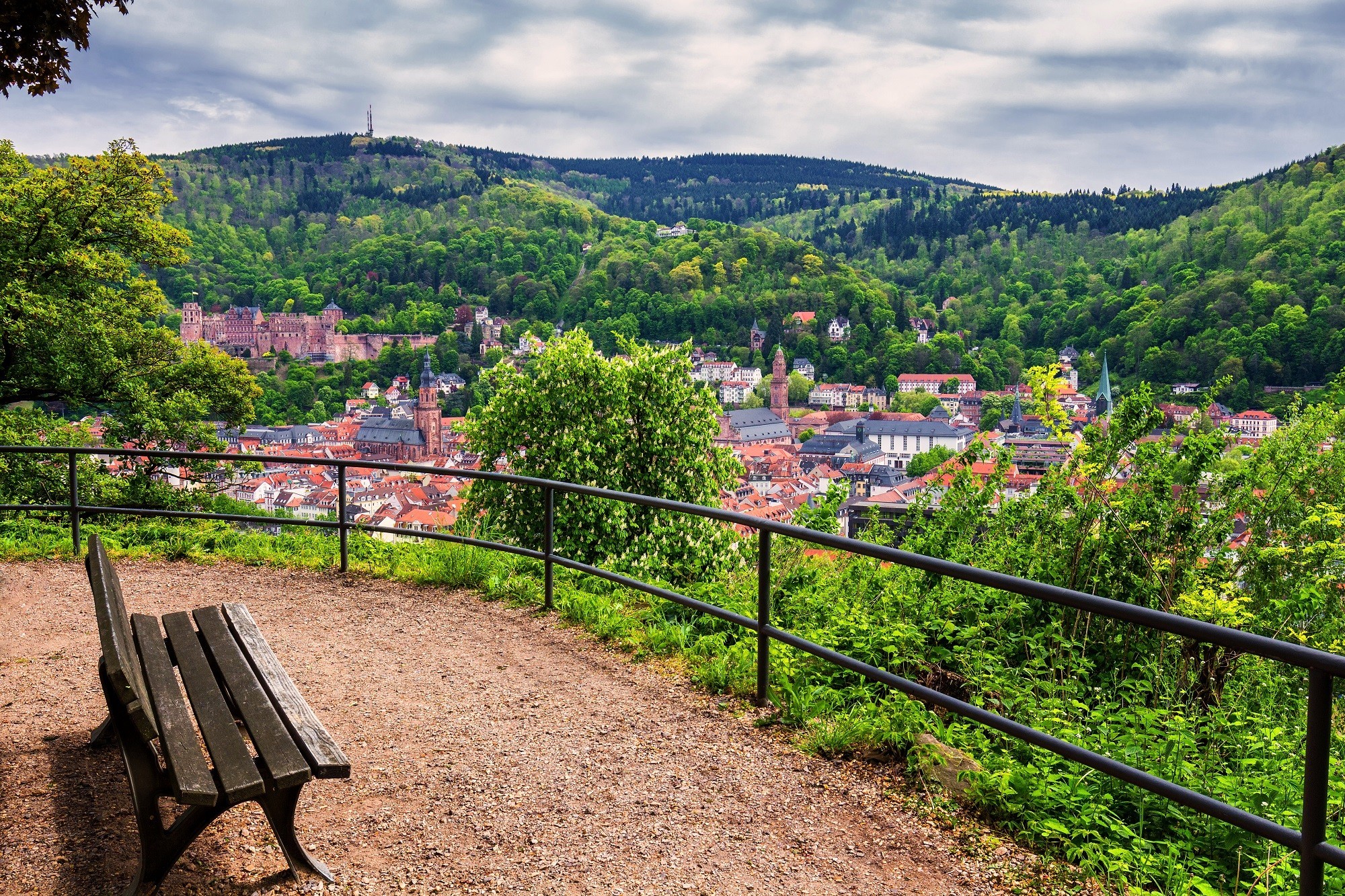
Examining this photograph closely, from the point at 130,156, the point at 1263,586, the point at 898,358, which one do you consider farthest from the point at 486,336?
the point at 1263,586

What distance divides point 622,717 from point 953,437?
268ft

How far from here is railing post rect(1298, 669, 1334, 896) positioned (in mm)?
2129

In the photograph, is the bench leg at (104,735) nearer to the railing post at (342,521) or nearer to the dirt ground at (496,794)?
the dirt ground at (496,794)

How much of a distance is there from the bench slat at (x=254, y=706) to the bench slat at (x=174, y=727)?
146 mm

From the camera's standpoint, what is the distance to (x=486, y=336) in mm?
92375

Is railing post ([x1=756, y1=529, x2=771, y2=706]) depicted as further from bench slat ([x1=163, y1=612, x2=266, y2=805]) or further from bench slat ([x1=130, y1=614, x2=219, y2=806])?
bench slat ([x1=130, y1=614, x2=219, y2=806])

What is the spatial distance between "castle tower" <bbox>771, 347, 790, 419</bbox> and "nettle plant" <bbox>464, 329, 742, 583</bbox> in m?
83.4

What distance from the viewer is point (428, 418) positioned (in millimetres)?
69938

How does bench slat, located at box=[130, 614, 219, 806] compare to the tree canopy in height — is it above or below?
below

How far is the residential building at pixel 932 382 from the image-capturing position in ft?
284

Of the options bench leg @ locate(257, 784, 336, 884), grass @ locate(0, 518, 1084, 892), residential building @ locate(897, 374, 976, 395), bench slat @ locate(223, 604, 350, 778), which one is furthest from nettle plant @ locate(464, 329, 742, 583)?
residential building @ locate(897, 374, 976, 395)

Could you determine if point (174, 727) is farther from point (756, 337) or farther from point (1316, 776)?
point (756, 337)

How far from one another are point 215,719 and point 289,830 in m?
0.42

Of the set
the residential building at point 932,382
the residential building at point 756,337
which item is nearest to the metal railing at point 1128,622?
the residential building at point 932,382
